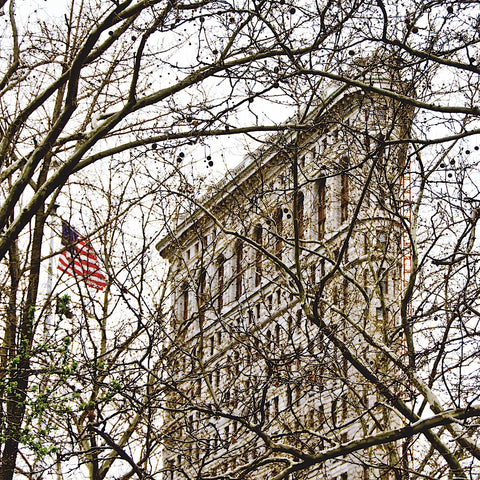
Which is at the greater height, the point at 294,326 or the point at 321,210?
the point at 321,210

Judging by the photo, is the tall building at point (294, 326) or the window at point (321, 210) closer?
the tall building at point (294, 326)

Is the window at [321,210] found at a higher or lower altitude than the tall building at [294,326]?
higher

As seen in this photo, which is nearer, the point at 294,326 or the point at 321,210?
the point at 294,326

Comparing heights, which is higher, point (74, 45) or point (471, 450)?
point (74, 45)

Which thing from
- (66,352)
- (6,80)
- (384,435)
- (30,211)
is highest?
(6,80)

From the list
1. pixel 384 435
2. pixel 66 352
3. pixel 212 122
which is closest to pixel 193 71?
pixel 212 122

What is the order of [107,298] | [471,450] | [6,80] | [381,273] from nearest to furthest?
1. [471,450]
2. [6,80]
3. [107,298]
4. [381,273]

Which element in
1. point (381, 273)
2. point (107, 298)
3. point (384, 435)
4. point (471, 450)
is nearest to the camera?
point (384, 435)

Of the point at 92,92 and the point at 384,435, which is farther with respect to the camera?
the point at 92,92

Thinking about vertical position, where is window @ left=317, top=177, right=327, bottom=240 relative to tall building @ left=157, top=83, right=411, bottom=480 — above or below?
above

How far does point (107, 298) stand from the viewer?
17.8 metres

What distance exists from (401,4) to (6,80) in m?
5.02

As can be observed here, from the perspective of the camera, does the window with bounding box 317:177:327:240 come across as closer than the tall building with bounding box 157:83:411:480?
No

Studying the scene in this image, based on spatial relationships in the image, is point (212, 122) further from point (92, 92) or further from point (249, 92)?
point (92, 92)
